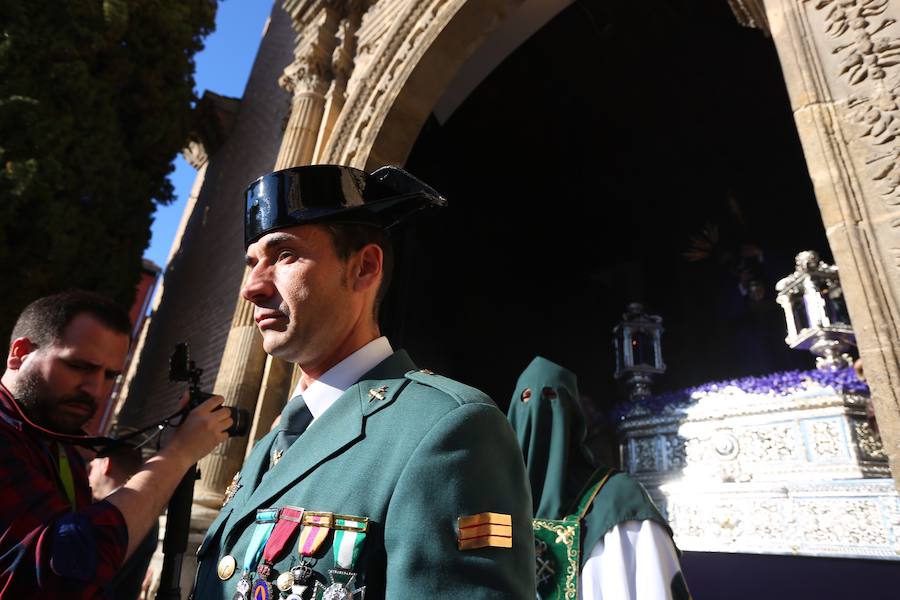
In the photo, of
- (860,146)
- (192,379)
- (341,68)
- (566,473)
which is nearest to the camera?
(192,379)

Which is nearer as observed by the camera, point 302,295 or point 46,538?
point 302,295

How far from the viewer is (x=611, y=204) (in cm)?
855

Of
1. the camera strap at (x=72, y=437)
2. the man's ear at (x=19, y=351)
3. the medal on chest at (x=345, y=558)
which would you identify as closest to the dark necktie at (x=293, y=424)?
the medal on chest at (x=345, y=558)

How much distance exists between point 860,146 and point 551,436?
1.68 meters

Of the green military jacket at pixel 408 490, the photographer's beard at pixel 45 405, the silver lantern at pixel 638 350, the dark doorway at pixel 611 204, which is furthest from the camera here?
the dark doorway at pixel 611 204

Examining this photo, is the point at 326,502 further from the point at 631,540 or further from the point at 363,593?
the point at 631,540

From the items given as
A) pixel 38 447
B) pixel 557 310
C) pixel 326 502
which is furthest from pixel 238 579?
pixel 557 310

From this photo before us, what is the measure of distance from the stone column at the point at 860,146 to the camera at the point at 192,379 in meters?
1.99

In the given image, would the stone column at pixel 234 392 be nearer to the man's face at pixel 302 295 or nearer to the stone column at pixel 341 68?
the stone column at pixel 341 68

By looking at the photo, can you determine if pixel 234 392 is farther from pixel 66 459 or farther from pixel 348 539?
pixel 348 539

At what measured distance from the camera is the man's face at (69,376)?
167 centimetres

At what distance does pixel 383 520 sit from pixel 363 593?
3.9 inches

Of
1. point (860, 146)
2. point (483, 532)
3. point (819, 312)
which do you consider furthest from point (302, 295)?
point (819, 312)

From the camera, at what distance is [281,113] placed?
785 cm
